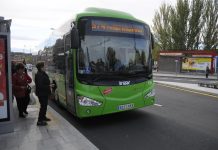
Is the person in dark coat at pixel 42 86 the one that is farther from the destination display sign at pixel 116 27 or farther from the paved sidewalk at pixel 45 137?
the destination display sign at pixel 116 27

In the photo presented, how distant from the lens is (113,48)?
7.86 m

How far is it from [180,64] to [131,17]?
42.1m

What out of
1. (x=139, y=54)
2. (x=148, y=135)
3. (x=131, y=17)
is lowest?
(x=148, y=135)

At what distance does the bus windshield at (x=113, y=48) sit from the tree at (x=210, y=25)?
44001 millimetres

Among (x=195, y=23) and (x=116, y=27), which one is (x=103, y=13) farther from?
(x=195, y=23)

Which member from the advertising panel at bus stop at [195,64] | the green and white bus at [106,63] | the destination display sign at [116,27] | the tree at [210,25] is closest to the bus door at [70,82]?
the green and white bus at [106,63]

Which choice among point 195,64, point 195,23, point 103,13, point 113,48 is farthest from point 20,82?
point 195,23

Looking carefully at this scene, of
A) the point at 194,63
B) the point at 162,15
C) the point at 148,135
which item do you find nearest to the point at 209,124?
the point at 148,135

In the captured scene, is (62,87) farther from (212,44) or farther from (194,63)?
(212,44)

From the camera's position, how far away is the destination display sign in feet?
25.4

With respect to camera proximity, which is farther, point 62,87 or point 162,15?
point 162,15

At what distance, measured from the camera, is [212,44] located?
4894cm

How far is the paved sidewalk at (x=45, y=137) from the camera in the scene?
5996 millimetres

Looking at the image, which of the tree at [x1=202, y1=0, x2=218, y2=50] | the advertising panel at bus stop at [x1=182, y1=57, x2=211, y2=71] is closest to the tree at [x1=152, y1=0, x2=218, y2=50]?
the tree at [x1=202, y1=0, x2=218, y2=50]
